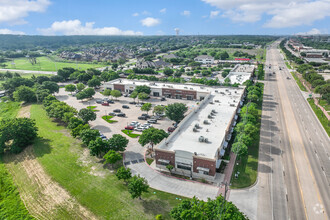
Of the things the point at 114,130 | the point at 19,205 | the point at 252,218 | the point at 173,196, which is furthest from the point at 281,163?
the point at 19,205

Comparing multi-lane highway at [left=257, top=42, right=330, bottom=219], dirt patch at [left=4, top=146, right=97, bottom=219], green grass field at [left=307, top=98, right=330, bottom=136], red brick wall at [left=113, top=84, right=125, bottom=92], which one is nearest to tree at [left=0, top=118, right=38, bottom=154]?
dirt patch at [left=4, top=146, right=97, bottom=219]

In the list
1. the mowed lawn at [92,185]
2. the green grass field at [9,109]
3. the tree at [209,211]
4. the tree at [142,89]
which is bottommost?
the mowed lawn at [92,185]

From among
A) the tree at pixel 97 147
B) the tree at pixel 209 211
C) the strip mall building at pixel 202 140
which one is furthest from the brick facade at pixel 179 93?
the tree at pixel 209 211

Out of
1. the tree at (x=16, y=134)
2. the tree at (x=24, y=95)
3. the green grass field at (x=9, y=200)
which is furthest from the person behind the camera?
the tree at (x=24, y=95)

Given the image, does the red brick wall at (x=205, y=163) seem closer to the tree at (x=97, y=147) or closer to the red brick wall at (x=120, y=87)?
the tree at (x=97, y=147)

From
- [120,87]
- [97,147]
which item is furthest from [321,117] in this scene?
[120,87]

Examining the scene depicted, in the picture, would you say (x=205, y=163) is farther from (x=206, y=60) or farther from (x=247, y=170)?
(x=206, y=60)
